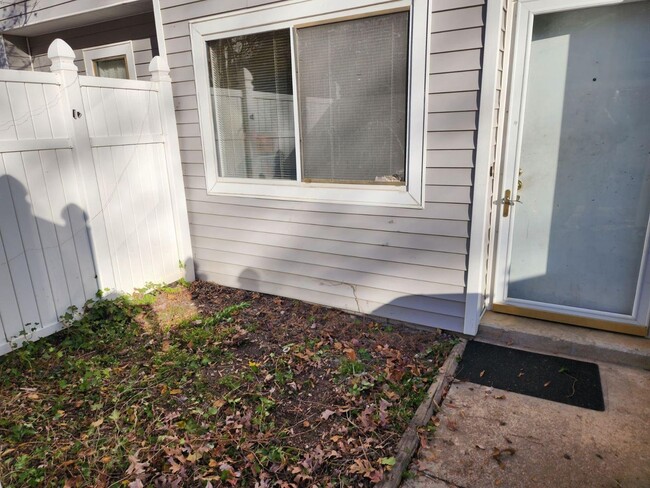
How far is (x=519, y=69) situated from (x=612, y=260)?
5.18 feet

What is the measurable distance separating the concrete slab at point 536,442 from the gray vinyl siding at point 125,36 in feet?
16.8

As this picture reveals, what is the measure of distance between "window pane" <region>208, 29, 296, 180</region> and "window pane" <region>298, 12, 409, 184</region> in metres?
0.23

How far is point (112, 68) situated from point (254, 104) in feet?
9.55

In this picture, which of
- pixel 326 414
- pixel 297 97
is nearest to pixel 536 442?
pixel 326 414

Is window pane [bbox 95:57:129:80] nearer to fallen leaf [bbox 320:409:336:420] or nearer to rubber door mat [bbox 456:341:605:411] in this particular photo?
fallen leaf [bbox 320:409:336:420]

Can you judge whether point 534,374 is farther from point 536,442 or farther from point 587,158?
point 587,158

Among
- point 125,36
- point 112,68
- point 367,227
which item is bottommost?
point 367,227

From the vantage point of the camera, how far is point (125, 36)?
17.8 feet

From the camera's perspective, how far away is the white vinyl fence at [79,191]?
3373mm

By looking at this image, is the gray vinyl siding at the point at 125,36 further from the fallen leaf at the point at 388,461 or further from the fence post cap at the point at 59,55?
the fallen leaf at the point at 388,461

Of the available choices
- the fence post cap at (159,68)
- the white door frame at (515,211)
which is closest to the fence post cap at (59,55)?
the fence post cap at (159,68)

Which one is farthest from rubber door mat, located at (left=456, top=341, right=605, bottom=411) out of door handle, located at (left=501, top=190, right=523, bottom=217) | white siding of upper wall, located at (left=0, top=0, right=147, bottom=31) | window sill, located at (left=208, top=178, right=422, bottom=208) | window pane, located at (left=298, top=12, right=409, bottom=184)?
white siding of upper wall, located at (left=0, top=0, right=147, bottom=31)

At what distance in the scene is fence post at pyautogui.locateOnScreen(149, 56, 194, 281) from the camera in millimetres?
4395

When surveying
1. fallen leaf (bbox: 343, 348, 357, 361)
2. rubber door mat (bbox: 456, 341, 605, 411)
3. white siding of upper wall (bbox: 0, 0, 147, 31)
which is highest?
white siding of upper wall (bbox: 0, 0, 147, 31)
